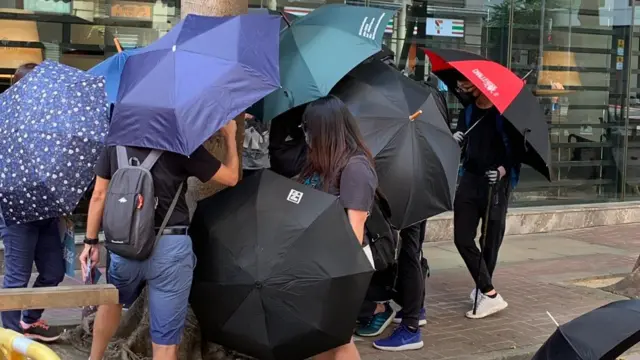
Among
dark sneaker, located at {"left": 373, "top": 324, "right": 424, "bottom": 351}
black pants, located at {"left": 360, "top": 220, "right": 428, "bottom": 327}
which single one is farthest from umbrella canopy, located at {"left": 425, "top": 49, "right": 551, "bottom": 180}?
dark sneaker, located at {"left": 373, "top": 324, "right": 424, "bottom": 351}

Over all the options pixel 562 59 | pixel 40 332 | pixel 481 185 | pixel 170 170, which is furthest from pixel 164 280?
pixel 562 59

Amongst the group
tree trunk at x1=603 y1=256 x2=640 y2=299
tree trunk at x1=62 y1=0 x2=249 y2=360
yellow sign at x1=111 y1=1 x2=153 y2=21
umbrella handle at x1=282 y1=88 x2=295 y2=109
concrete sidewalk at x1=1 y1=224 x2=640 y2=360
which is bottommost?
concrete sidewalk at x1=1 y1=224 x2=640 y2=360

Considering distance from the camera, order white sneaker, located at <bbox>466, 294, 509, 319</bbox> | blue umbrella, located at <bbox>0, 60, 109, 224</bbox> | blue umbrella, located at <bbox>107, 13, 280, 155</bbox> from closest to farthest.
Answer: blue umbrella, located at <bbox>107, 13, 280, 155</bbox>
blue umbrella, located at <bbox>0, 60, 109, 224</bbox>
white sneaker, located at <bbox>466, 294, 509, 319</bbox>

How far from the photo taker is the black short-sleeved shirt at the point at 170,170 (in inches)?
146

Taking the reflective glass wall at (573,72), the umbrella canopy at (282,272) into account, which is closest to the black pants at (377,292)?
the umbrella canopy at (282,272)

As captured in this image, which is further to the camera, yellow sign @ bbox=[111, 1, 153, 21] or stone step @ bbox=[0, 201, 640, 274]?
stone step @ bbox=[0, 201, 640, 274]

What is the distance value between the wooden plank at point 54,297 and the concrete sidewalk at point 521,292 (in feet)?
8.38

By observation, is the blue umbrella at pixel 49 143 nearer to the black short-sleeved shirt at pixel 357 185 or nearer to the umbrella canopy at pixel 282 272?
the umbrella canopy at pixel 282 272

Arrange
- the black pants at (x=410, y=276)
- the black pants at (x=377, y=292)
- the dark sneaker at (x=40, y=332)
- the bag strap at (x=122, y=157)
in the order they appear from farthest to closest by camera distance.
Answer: the black pants at (x=377, y=292)
the black pants at (x=410, y=276)
the dark sneaker at (x=40, y=332)
the bag strap at (x=122, y=157)

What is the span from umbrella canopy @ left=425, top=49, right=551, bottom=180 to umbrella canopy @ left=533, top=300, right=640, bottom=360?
2.58 meters

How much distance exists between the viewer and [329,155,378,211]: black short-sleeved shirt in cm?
397

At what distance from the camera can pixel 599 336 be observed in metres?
2.85

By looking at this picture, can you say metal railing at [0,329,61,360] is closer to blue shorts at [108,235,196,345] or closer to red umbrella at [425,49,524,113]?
blue shorts at [108,235,196,345]

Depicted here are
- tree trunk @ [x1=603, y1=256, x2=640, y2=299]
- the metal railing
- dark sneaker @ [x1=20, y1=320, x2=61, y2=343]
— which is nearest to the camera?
the metal railing
